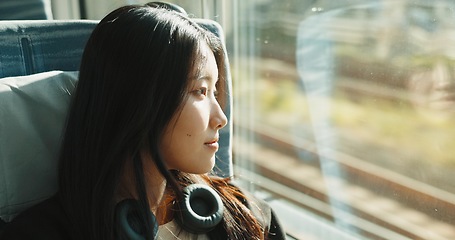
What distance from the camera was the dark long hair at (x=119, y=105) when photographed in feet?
3.37

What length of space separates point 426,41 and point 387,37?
11cm

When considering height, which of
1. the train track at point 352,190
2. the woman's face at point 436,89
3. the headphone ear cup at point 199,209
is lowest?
the train track at point 352,190

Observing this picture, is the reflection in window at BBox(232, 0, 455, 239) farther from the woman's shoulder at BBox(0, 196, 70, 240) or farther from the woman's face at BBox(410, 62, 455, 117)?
the woman's shoulder at BBox(0, 196, 70, 240)

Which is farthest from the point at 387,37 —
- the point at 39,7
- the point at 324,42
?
the point at 39,7

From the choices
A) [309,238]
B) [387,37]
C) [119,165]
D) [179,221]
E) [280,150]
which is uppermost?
[387,37]

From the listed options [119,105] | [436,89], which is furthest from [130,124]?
[436,89]

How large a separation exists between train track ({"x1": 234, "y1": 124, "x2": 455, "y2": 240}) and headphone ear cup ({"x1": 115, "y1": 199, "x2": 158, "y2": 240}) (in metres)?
0.62

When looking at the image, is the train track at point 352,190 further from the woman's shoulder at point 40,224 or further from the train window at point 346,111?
the woman's shoulder at point 40,224

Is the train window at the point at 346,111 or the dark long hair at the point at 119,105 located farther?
the train window at the point at 346,111

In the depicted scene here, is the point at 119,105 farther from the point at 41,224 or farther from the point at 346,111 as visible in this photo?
the point at 346,111

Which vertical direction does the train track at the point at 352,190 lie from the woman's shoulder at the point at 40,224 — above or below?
Answer: below

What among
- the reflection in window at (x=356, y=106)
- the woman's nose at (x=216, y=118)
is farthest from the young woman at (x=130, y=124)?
the reflection in window at (x=356, y=106)

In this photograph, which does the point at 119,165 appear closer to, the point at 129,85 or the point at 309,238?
the point at 129,85

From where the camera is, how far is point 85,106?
1063 millimetres
